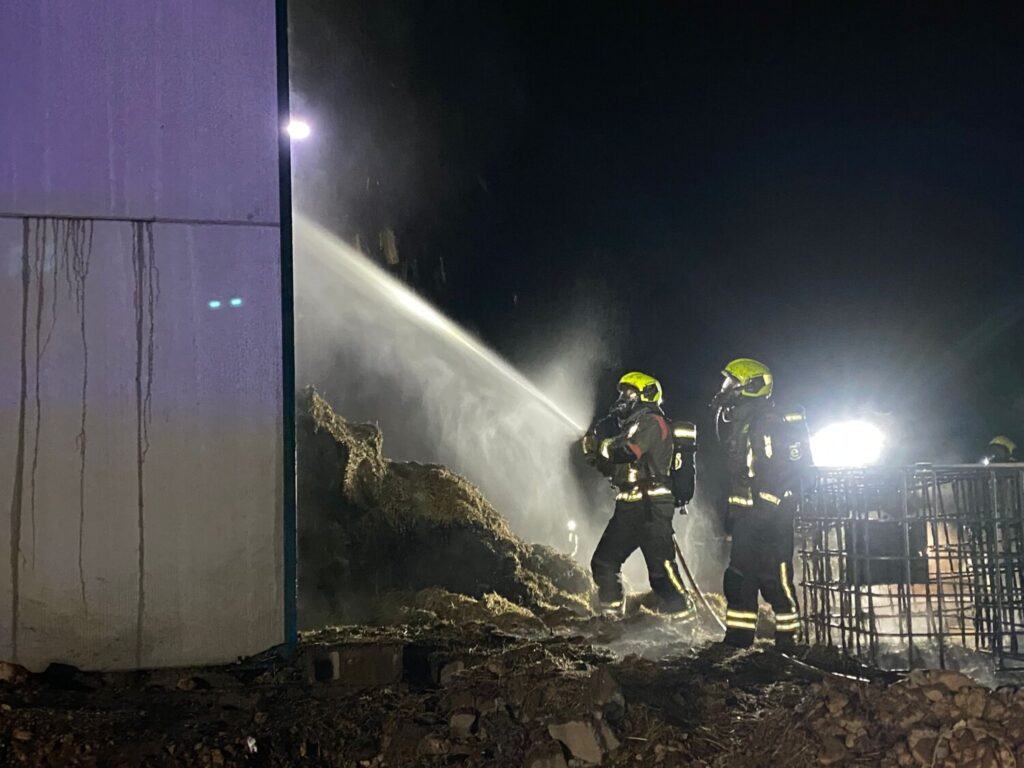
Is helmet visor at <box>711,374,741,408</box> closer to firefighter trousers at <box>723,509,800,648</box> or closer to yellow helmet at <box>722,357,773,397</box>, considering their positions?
yellow helmet at <box>722,357,773,397</box>

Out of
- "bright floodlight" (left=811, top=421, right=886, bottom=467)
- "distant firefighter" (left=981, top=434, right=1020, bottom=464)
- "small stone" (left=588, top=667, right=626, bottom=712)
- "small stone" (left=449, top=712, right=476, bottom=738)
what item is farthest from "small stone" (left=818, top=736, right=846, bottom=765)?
"bright floodlight" (left=811, top=421, right=886, bottom=467)

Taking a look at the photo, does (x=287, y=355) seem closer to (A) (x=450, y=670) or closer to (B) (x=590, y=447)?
(A) (x=450, y=670)

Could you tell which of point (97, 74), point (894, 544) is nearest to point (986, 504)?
point (894, 544)

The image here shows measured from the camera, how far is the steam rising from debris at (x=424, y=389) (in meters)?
11.3

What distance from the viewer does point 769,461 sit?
250 inches

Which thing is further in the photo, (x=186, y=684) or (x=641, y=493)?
(x=641, y=493)

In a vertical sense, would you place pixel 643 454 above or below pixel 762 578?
above

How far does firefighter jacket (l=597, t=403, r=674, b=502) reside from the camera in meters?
7.42

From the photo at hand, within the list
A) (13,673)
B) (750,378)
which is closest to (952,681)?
(750,378)

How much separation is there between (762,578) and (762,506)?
1.73 feet

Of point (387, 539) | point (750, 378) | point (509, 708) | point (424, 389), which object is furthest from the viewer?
point (424, 389)

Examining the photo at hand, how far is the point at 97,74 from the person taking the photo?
511cm

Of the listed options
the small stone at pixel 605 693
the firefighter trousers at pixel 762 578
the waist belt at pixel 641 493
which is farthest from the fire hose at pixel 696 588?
the small stone at pixel 605 693

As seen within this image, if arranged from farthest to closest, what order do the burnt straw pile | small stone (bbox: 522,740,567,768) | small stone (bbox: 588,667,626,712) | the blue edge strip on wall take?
the burnt straw pile
the blue edge strip on wall
small stone (bbox: 588,667,626,712)
small stone (bbox: 522,740,567,768)
